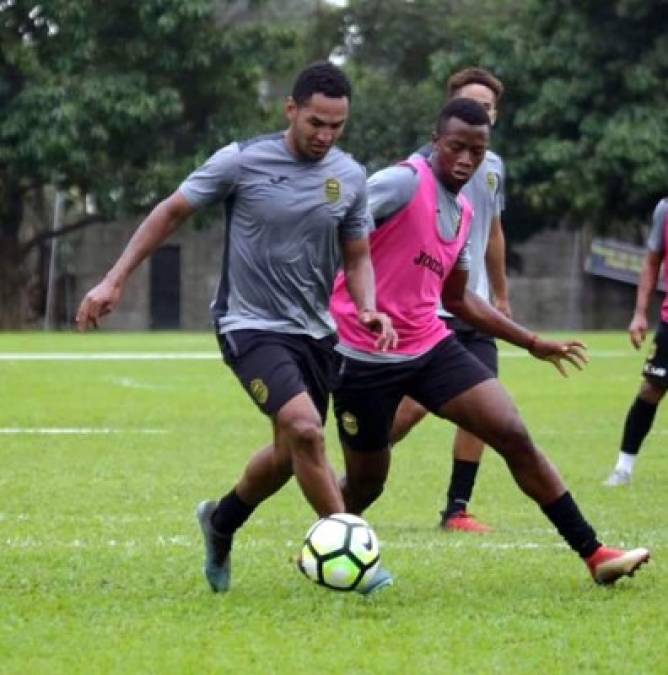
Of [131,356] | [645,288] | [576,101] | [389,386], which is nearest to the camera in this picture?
[389,386]

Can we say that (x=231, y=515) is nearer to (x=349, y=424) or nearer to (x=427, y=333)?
(x=349, y=424)

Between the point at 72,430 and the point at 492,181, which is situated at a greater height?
the point at 492,181

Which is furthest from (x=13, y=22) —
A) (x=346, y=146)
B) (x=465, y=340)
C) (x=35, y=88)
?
(x=465, y=340)

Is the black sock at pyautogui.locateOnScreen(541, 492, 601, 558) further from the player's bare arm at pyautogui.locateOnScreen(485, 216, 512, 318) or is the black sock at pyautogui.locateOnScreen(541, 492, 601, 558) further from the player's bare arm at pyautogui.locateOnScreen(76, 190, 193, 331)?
the player's bare arm at pyautogui.locateOnScreen(485, 216, 512, 318)

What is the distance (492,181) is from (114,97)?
33981 mm

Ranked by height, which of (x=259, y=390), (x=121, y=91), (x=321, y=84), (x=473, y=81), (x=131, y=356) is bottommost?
(x=131, y=356)

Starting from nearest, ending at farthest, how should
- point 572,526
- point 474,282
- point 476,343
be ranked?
point 572,526 < point 474,282 < point 476,343

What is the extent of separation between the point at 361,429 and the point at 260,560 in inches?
32.0

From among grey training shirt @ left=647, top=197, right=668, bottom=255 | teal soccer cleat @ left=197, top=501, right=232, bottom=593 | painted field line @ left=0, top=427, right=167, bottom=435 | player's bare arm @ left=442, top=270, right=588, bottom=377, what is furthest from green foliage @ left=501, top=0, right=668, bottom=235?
teal soccer cleat @ left=197, top=501, right=232, bottom=593

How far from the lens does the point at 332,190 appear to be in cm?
773

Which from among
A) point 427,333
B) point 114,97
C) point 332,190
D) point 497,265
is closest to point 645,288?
point 497,265

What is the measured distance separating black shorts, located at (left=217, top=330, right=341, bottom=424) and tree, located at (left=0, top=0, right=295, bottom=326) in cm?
3532

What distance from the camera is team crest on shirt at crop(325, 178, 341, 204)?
772cm

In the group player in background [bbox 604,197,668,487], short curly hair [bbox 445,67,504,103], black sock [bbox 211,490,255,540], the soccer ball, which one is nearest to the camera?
the soccer ball
